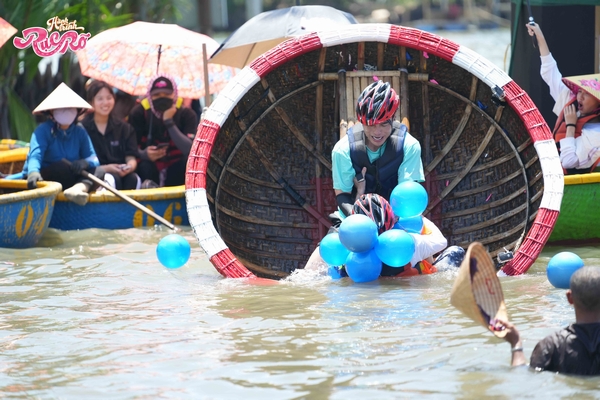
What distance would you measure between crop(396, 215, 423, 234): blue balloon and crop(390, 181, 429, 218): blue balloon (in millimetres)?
97

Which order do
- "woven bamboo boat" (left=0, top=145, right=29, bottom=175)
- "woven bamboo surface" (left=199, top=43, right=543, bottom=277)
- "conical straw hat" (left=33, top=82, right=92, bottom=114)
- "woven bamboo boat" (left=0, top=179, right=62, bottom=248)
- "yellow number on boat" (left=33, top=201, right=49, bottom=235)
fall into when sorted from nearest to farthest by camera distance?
"woven bamboo surface" (left=199, top=43, right=543, bottom=277), "woven bamboo boat" (left=0, top=179, right=62, bottom=248), "yellow number on boat" (left=33, top=201, right=49, bottom=235), "conical straw hat" (left=33, top=82, right=92, bottom=114), "woven bamboo boat" (left=0, top=145, right=29, bottom=175)

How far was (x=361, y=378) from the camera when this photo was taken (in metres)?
4.05

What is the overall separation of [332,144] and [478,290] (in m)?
3.46

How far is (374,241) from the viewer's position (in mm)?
5492

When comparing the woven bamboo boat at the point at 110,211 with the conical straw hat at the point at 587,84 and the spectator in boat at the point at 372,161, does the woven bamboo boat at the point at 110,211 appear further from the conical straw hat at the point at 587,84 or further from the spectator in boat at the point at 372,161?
the conical straw hat at the point at 587,84

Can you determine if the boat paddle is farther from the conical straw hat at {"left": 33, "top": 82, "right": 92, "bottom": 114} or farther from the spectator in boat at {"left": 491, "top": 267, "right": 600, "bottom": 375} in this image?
the spectator in boat at {"left": 491, "top": 267, "right": 600, "bottom": 375}

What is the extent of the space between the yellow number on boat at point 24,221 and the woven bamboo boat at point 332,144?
165cm

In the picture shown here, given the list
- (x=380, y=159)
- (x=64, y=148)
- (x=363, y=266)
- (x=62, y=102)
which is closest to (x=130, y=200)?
(x=64, y=148)

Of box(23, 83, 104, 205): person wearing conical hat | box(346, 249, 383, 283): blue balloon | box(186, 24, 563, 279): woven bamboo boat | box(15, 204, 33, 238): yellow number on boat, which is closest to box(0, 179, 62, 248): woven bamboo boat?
box(15, 204, 33, 238): yellow number on boat

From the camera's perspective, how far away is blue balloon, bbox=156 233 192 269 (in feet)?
20.3

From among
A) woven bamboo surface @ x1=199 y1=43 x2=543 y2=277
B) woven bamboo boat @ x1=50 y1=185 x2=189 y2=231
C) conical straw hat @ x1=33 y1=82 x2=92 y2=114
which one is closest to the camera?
woven bamboo surface @ x1=199 y1=43 x2=543 y2=277

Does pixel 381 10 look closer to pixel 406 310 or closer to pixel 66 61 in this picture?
pixel 66 61

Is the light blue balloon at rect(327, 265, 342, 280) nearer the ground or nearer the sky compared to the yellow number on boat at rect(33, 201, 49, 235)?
nearer the ground

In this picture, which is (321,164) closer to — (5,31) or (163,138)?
(163,138)
